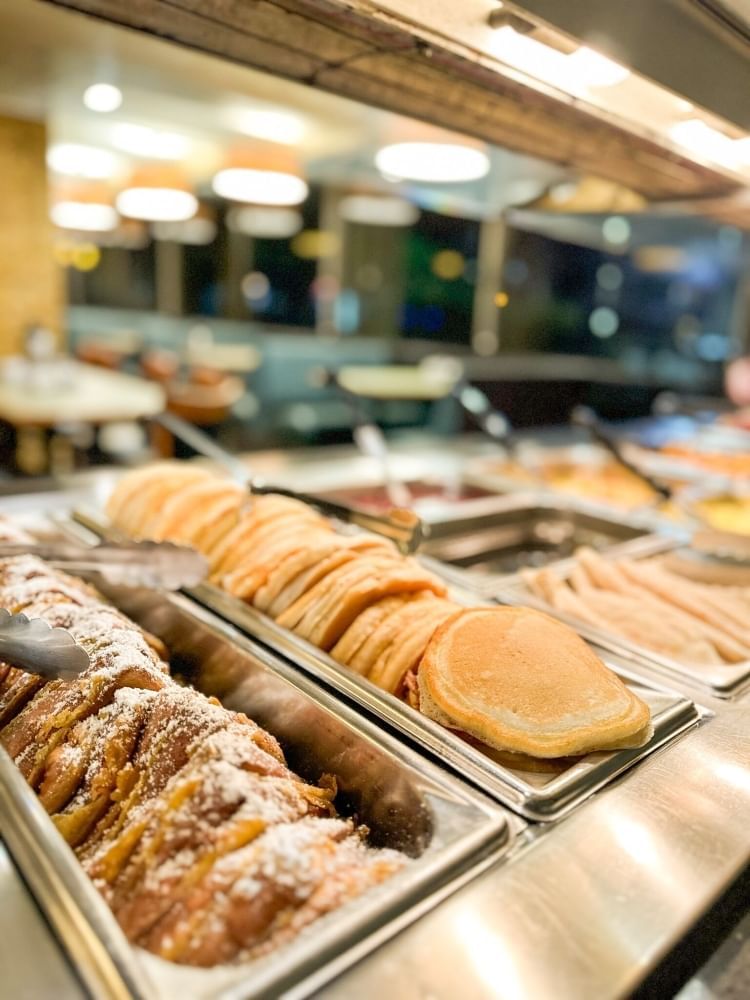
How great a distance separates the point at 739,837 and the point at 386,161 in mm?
4388

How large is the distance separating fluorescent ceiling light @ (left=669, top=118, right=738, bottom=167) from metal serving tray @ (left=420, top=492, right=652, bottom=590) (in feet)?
5.00

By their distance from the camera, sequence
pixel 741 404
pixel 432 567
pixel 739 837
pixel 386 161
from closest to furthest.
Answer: pixel 739 837 → pixel 432 567 → pixel 386 161 → pixel 741 404

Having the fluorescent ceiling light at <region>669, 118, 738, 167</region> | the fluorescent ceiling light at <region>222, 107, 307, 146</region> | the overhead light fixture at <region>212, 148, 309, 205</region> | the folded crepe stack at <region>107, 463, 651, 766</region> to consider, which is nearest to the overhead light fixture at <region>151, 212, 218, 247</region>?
the overhead light fixture at <region>212, 148, 309, 205</region>

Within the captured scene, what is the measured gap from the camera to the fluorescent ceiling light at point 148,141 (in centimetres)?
684

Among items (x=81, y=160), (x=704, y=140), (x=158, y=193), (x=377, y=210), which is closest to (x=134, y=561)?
(x=704, y=140)

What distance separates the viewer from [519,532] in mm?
3553

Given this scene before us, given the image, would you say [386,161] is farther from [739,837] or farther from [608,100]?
[739,837]

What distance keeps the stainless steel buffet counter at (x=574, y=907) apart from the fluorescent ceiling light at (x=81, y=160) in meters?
7.28

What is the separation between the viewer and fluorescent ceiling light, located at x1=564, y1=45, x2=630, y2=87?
1.79 metres

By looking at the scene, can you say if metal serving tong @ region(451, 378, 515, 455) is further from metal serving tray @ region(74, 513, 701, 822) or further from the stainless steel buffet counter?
the stainless steel buffet counter

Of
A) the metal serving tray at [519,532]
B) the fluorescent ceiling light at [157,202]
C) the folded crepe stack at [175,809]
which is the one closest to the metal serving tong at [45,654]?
the folded crepe stack at [175,809]

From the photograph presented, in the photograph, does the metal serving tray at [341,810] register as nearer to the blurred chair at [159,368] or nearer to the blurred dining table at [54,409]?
the blurred dining table at [54,409]

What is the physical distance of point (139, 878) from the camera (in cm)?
107

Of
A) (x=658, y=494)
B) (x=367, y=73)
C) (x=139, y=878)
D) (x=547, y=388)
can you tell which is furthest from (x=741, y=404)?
(x=139, y=878)
